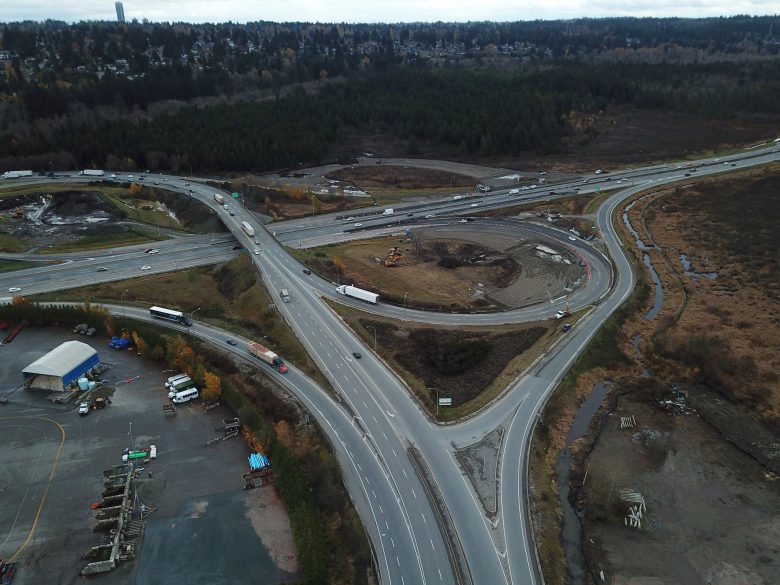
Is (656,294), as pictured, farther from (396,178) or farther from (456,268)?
(396,178)

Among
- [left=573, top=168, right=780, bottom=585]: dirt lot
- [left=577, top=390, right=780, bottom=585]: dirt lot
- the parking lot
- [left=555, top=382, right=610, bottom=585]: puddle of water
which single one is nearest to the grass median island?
[left=555, top=382, right=610, bottom=585]: puddle of water

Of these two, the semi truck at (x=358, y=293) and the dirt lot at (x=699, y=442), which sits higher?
the semi truck at (x=358, y=293)

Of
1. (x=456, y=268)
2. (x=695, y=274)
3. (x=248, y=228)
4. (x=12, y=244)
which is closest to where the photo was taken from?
(x=456, y=268)

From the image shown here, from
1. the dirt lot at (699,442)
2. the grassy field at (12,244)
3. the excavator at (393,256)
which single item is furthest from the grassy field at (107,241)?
the dirt lot at (699,442)

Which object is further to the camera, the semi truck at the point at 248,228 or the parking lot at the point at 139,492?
the semi truck at the point at 248,228

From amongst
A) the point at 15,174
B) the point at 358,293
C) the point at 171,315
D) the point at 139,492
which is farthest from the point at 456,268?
the point at 15,174

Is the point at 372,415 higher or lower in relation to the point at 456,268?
lower

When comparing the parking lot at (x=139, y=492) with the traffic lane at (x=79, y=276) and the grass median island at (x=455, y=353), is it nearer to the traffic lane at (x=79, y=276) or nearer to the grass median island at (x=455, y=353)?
the grass median island at (x=455, y=353)
